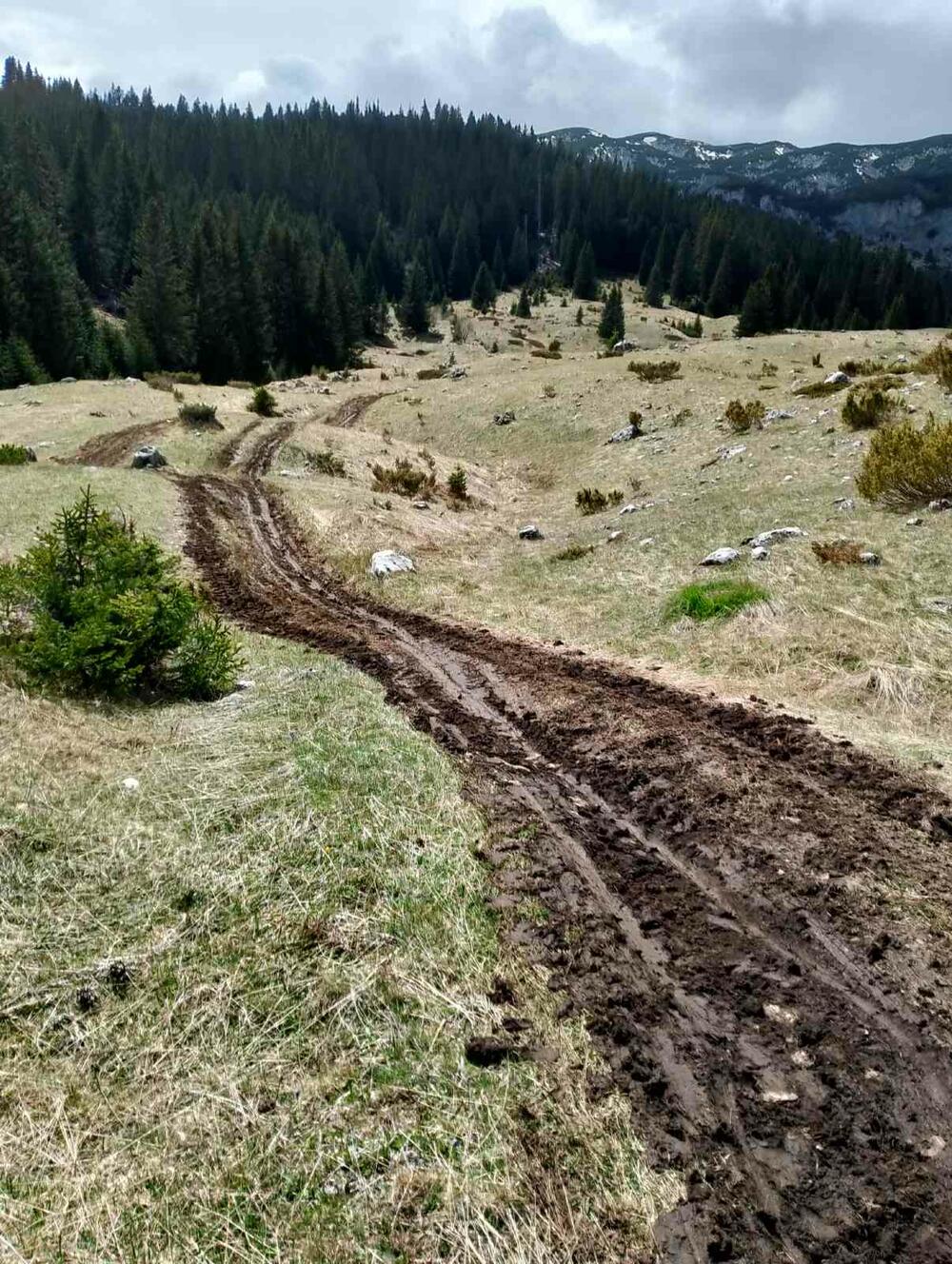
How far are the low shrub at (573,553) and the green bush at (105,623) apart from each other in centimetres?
953

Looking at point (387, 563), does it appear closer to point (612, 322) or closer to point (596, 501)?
point (596, 501)

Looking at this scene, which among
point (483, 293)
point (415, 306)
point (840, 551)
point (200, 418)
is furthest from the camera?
point (483, 293)

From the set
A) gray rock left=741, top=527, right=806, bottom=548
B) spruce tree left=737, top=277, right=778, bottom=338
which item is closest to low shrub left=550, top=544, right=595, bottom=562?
gray rock left=741, top=527, right=806, bottom=548

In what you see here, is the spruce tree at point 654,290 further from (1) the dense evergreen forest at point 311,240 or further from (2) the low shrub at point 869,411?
(2) the low shrub at point 869,411

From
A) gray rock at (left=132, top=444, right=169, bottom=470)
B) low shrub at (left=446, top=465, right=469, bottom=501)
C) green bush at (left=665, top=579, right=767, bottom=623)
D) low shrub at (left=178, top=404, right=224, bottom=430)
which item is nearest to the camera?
Answer: green bush at (left=665, top=579, right=767, bottom=623)

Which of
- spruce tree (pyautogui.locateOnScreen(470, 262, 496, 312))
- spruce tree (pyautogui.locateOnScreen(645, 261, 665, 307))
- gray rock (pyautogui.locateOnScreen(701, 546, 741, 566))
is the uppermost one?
spruce tree (pyautogui.locateOnScreen(645, 261, 665, 307))

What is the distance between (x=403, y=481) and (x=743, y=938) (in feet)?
72.0

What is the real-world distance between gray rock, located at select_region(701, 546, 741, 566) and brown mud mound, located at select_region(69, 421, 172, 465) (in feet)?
67.4

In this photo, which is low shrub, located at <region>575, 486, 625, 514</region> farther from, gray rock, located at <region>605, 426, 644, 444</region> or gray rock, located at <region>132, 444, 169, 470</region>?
gray rock, located at <region>132, 444, 169, 470</region>

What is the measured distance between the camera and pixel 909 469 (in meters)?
13.6

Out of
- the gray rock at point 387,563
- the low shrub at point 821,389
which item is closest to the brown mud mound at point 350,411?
the low shrub at point 821,389

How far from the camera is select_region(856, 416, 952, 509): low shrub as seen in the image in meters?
13.3

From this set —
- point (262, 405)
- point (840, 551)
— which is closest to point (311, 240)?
point (262, 405)

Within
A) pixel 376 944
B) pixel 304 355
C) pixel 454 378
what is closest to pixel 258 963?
pixel 376 944
